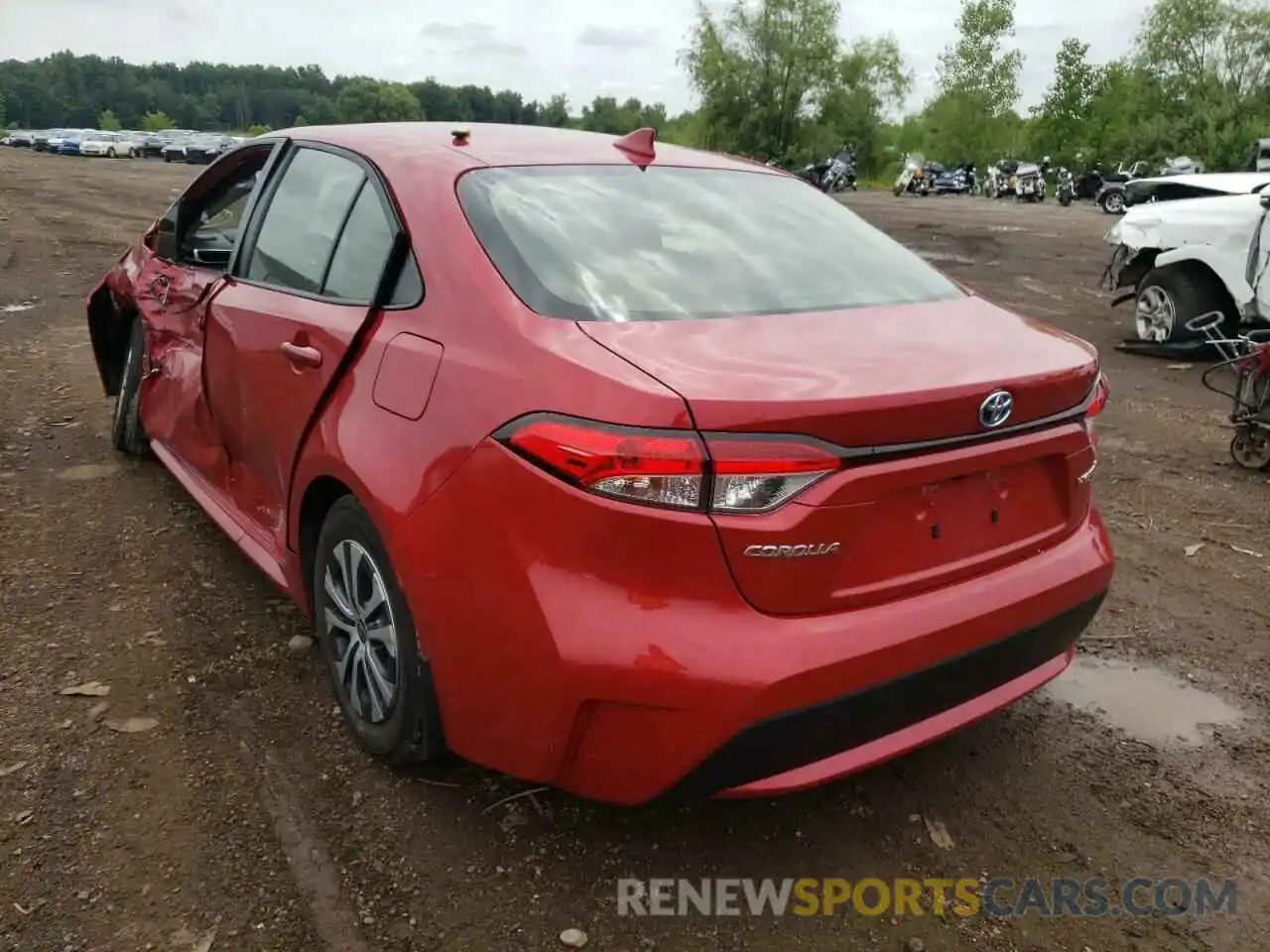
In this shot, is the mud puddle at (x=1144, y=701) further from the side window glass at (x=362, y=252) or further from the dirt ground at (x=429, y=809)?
the side window glass at (x=362, y=252)

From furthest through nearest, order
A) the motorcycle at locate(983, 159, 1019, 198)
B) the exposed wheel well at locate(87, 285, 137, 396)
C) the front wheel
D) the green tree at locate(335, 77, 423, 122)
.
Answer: the green tree at locate(335, 77, 423, 122) → the motorcycle at locate(983, 159, 1019, 198) → the front wheel → the exposed wheel well at locate(87, 285, 137, 396)

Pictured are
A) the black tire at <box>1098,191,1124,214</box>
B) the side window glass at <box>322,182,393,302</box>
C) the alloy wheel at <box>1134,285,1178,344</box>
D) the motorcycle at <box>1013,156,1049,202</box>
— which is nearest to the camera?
the side window glass at <box>322,182,393,302</box>

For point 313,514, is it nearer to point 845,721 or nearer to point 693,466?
point 693,466

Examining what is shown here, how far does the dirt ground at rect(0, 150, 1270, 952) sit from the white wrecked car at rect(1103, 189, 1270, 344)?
4.16m

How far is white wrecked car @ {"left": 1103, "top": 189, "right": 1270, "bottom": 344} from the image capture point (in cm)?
739

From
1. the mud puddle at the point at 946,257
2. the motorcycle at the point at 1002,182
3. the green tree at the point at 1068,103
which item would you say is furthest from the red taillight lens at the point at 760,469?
the green tree at the point at 1068,103

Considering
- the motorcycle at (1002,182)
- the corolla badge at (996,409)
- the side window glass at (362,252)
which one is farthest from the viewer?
the motorcycle at (1002,182)

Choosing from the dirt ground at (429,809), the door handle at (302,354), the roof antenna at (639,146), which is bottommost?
the dirt ground at (429,809)

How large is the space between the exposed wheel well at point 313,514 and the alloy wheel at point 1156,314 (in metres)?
7.58

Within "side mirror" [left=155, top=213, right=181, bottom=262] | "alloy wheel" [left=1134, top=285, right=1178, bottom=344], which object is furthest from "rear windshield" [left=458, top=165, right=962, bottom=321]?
"alloy wheel" [left=1134, top=285, right=1178, bottom=344]

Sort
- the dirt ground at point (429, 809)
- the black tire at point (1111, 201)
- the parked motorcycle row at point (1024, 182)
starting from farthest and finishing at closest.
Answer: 1. the parked motorcycle row at point (1024, 182)
2. the black tire at point (1111, 201)
3. the dirt ground at point (429, 809)

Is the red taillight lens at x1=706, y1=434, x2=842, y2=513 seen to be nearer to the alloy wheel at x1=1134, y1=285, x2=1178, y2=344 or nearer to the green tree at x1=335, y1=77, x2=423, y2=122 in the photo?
the alloy wheel at x1=1134, y1=285, x2=1178, y2=344

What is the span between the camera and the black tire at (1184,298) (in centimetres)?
794

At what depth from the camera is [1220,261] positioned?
773 cm
